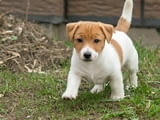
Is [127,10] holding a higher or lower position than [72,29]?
higher

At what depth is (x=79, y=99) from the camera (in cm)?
596

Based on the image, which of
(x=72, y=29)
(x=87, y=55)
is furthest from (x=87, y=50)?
(x=72, y=29)

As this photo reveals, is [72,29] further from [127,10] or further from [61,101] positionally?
[127,10]

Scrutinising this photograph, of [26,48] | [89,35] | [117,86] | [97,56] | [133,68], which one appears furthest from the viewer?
[26,48]

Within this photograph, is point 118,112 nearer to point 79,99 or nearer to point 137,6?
point 79,99

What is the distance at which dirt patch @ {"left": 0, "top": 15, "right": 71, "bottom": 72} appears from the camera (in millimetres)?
7637

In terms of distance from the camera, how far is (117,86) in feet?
19.3

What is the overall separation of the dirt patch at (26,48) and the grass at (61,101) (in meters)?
0.41

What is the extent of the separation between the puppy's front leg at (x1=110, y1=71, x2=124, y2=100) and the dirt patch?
186 cm

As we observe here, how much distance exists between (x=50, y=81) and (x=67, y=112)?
4.22 ft

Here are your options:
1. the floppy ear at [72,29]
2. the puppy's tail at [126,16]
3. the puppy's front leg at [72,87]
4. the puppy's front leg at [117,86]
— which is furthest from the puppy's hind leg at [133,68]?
the floppy ear at [72,29]

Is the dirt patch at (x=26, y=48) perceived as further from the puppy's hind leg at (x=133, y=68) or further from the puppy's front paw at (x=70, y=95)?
the puppy's front paw at (x=70, y=95)

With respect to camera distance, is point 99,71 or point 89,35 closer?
point 89,35

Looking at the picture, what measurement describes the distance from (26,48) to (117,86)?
247 centimetres
